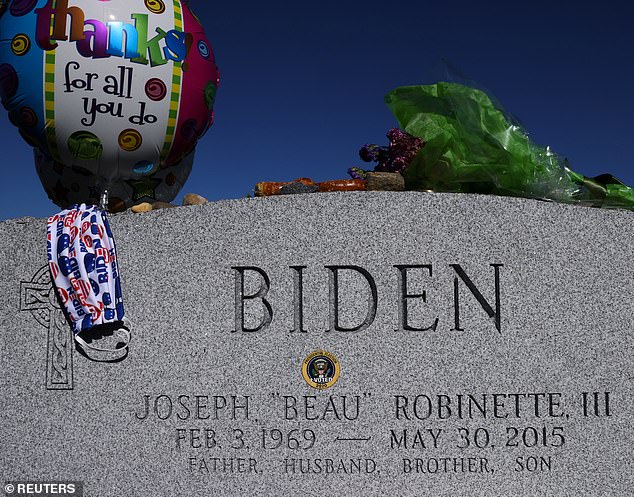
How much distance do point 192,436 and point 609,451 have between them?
81.5 inches

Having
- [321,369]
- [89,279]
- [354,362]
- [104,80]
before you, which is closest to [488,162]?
[354,362]

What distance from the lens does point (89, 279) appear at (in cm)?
322

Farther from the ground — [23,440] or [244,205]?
[244,205]

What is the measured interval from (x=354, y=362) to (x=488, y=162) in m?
1.28

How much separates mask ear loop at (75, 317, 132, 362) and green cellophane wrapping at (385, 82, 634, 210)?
5.69 ft

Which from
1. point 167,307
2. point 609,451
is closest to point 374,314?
point 167,307

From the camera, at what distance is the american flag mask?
127 inches

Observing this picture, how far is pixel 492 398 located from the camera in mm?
3201

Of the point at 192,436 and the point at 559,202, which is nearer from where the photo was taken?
the point at 192,436

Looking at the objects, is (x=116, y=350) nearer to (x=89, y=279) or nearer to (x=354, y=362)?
(x=89, y=279)

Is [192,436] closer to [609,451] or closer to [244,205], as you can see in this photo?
[244,205]

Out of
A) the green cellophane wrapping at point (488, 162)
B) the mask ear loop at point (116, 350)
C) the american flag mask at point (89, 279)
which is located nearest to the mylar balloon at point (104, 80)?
the american flag mask at point (89, 279)

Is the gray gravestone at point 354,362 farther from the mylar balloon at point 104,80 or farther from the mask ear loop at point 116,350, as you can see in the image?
the mylar balloon at point 104,80

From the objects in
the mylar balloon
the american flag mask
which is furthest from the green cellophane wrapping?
the american flag mask
